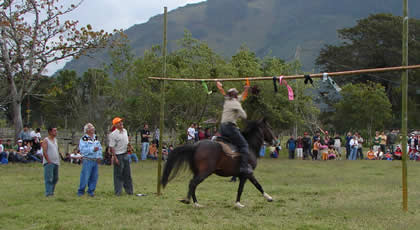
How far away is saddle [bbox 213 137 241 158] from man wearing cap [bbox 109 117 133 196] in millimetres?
2915

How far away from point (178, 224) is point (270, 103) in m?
26.8

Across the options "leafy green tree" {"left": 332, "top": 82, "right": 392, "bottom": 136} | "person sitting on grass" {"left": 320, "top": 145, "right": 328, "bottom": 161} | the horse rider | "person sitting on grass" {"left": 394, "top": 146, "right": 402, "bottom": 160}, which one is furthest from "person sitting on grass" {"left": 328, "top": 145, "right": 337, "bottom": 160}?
the horse rider

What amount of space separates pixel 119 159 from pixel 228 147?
3350 millimetres

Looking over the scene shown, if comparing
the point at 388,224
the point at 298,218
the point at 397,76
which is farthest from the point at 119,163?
the point at 397,76

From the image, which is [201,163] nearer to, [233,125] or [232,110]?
[233,125]

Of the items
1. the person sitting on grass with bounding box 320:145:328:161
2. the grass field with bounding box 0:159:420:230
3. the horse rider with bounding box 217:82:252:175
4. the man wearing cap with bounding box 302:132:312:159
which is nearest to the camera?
the grass field with bounding box 0:159:420:230

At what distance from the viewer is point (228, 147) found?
34.0 ft

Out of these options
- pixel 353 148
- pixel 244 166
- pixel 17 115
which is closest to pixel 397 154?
pixel 353 148

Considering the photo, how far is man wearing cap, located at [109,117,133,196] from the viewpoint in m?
12.1

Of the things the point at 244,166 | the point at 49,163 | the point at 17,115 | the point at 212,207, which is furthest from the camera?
the point at 17,115

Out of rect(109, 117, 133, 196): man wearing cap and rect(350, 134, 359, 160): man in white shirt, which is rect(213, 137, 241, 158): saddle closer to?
rect(109, 117, 133, 196): man wearing cap

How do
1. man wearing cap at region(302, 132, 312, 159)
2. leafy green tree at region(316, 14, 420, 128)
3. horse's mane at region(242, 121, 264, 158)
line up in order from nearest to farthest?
horse's mane at region(242, 121, 264, 158) < man wearing cap at region(302, 132, 312, 159) < leafy green tree at region(316, 14, 420, 128)

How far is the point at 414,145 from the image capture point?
29938 millimetres

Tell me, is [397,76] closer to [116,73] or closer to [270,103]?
[270,103]
